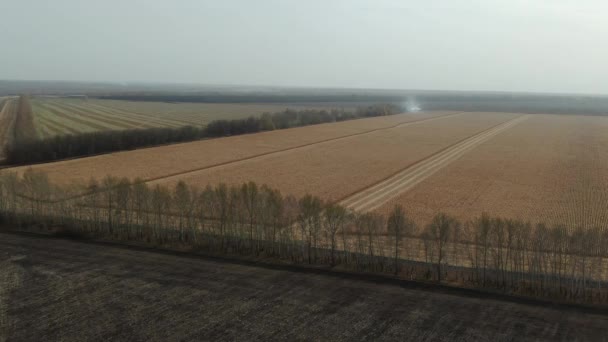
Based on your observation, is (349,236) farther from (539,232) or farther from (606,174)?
(606,174)

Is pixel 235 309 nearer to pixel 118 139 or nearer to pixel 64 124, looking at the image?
pixel 118 139

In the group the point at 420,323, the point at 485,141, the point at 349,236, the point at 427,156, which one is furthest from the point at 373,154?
the point at 420,323

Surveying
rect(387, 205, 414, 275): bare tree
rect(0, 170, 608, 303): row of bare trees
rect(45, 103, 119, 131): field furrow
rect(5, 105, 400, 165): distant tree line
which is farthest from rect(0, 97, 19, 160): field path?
rect(387, 205, 414, 275): bare tree

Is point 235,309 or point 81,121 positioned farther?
point 81,121

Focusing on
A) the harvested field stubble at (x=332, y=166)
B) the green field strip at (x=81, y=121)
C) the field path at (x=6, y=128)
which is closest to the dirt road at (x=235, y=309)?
the harvested field stubble at (x=332, y=166)

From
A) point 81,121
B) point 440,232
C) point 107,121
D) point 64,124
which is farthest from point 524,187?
point 81,121
